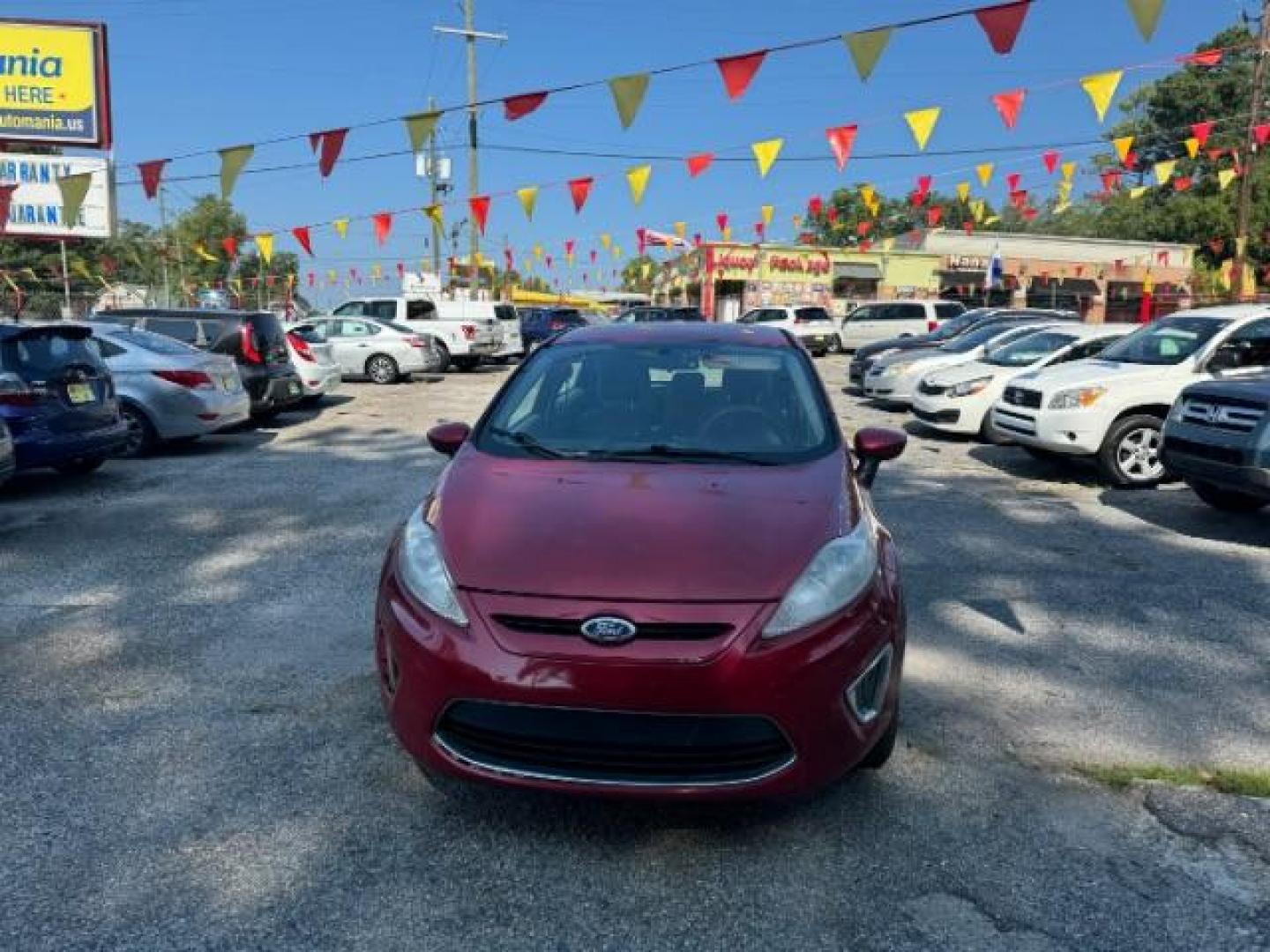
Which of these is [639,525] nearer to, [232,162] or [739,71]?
[739,71]

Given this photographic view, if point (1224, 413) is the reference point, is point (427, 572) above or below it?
below

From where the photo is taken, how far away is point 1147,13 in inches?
341

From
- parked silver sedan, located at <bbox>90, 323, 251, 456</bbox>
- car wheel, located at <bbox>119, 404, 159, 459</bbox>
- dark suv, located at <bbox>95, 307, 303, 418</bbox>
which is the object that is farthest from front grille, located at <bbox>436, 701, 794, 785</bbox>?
dark suv, located at <bbox>95, 307, 303, 418</bbox>

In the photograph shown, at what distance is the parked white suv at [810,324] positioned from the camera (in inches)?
1122

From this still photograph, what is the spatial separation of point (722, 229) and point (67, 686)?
104 feet

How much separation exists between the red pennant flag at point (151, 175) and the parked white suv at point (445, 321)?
6183 millimetres

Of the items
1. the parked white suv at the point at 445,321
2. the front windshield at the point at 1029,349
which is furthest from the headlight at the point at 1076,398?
the parked white suv at the point at 445,321

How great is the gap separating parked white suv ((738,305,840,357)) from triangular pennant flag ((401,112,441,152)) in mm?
16171

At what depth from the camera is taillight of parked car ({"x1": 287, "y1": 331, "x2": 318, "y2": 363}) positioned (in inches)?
587

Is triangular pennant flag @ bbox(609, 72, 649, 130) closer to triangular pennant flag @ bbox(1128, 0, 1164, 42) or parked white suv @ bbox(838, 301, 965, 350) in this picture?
triangular pennant flag @ bbox(1128, 0, 1164, 42)

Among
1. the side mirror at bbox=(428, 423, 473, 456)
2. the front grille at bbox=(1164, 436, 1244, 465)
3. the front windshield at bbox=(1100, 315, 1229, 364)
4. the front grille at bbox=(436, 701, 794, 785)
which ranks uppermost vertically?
the front windshield at bbox=(1100, 315, 1229, 364)

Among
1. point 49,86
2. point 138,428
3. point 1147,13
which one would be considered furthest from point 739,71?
point 49,86

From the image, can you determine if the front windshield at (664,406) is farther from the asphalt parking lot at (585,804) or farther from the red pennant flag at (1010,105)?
the red pennant flag at (1010,105)

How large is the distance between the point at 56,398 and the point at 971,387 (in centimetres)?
960
